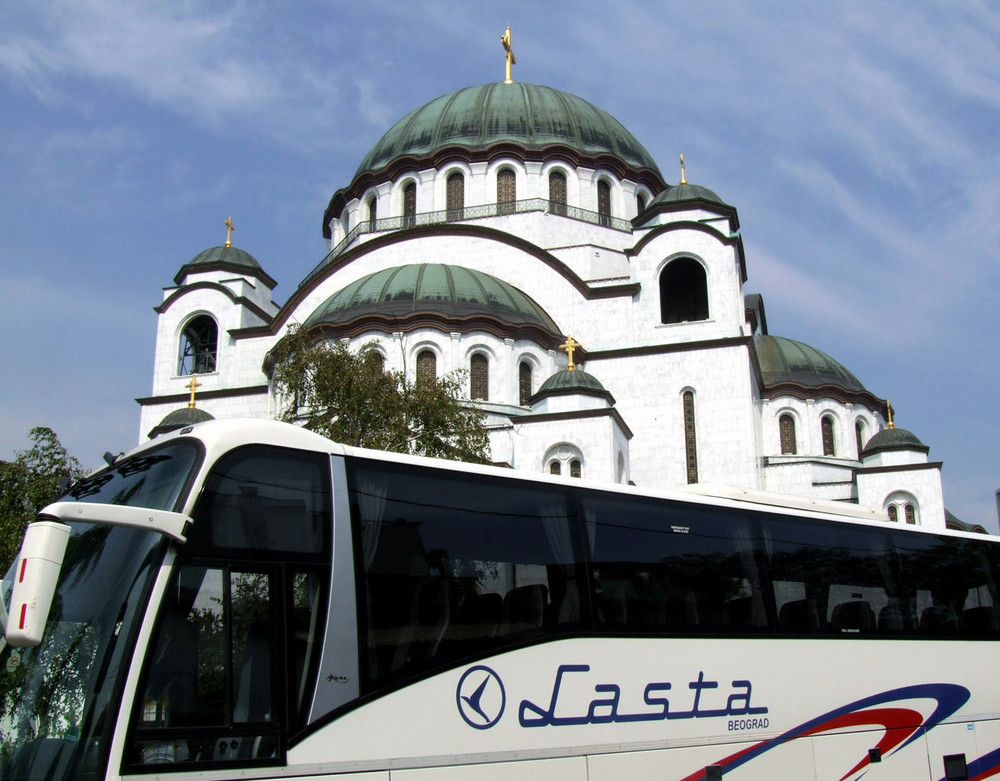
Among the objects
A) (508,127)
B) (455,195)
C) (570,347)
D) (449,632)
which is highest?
(508,127)

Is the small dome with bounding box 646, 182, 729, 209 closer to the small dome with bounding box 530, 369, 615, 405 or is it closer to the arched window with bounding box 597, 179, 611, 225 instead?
the arched window with bounding box 597, 179, 611, 225

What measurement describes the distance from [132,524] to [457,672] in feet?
6.84

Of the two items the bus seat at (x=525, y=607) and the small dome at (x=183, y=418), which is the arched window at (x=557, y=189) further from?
the bus seat at (x=525, y=607)

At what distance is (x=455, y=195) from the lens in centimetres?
3369

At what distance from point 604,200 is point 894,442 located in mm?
11704

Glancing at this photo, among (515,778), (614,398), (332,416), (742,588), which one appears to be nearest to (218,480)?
(515,778)

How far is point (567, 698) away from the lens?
21.9 ft

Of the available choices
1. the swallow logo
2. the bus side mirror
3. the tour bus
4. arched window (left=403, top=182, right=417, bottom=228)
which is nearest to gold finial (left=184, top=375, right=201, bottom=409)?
arched window (left=403, top=182, right=417, bottom=228)

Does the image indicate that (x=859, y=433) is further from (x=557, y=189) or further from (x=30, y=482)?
(x=30, y=482)

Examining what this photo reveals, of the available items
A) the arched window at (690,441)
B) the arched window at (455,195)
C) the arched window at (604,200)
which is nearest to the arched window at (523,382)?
the arched window at (690,441)

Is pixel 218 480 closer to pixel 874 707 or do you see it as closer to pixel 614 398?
pixel 874 707

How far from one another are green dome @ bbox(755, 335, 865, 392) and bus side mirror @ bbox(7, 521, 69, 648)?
29838 mm

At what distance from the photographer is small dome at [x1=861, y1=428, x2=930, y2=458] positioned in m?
28.7

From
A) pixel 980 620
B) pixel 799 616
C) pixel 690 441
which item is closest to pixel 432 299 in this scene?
pixel 690 441
